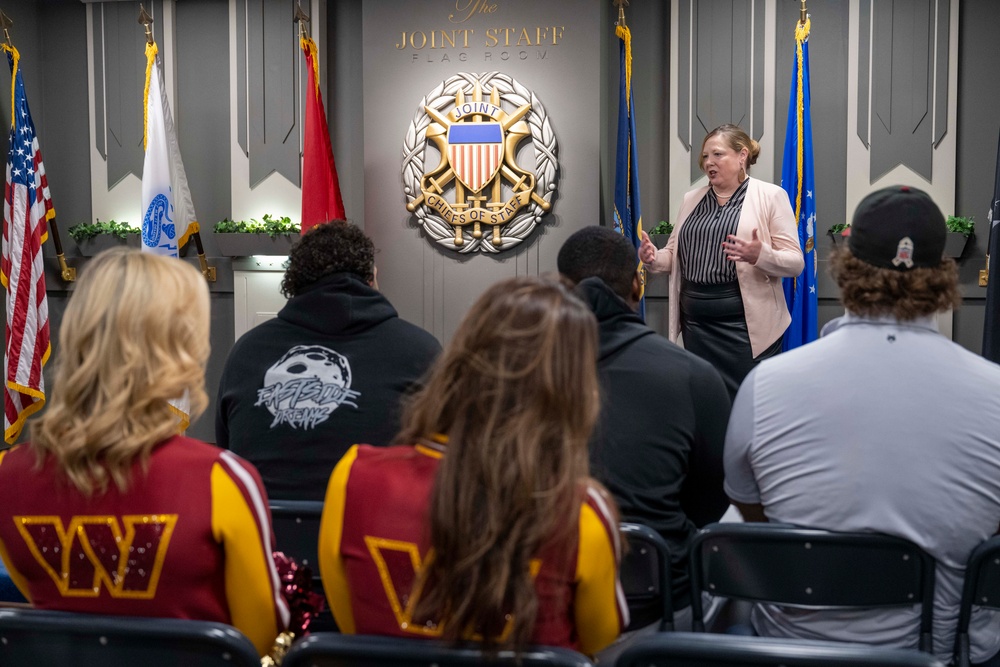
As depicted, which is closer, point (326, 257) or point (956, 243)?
point (326, 257)

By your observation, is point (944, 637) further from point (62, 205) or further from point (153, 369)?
point (62, 205)

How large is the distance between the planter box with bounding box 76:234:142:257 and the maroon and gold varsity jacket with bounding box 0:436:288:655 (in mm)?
4909

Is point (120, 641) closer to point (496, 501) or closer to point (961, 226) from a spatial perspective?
point (496, 501)

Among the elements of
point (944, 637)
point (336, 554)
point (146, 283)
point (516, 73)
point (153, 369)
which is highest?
point (516, 73)

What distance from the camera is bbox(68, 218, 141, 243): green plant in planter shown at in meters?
5.88

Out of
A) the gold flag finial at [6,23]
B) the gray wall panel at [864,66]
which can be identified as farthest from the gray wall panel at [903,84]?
the gold flag finial at [6,23]

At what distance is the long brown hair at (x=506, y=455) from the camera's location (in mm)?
1075

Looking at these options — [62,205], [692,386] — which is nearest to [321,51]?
[62,205]

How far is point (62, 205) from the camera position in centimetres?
607

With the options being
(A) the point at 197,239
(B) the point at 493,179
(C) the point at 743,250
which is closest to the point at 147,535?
(C) the point at 743,250

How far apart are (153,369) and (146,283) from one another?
12cm

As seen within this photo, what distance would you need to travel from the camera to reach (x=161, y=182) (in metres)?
5.37

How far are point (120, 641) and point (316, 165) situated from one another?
4362 millimetres

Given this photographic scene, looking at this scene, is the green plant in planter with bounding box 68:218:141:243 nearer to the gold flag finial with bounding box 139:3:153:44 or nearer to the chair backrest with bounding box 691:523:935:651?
the gold flag finial with bounding box 139:3:153:44
